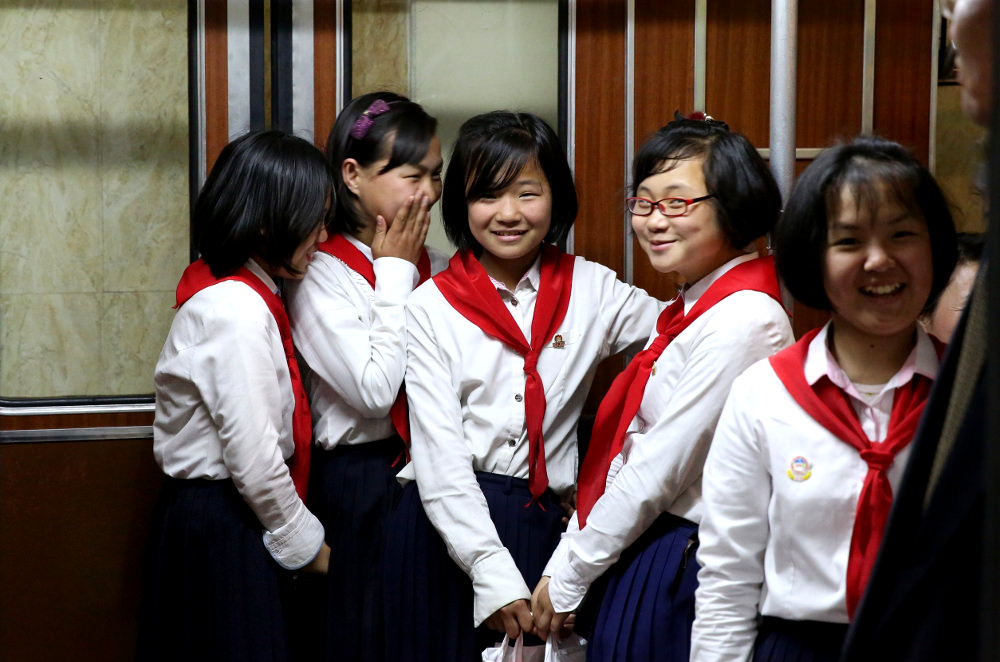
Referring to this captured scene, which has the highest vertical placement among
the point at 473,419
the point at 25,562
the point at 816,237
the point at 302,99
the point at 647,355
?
the point at 302,99

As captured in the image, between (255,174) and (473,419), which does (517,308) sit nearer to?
(473,419)

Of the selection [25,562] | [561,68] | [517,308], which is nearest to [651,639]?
[517,308]

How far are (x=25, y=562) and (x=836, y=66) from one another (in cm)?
Result: 240

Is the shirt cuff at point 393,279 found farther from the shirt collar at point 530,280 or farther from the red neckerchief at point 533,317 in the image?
the shirt collar at point 530,280

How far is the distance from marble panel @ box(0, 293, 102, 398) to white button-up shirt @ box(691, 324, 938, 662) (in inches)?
69.6

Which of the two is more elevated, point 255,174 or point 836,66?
point 836,66

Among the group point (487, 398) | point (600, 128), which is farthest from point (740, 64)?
point (487, 398)

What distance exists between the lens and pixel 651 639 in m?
1.74

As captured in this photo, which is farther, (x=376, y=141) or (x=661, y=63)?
(x=661, y=63)

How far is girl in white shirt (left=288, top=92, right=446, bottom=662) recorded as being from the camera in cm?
217

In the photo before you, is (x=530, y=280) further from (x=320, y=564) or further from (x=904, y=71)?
(x=904, y=71)

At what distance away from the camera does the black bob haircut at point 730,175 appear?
181 cm

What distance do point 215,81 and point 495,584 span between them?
4.78 feet

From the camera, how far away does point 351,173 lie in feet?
7.67
